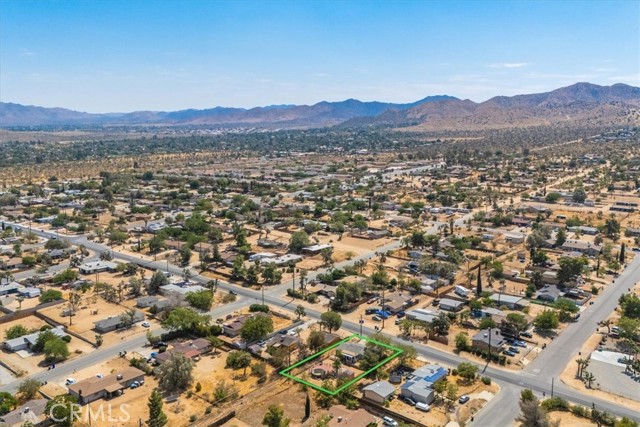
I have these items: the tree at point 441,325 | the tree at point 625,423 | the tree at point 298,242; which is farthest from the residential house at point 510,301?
the tree at point 298,242

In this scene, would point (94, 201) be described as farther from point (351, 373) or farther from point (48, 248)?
point (351, 373)

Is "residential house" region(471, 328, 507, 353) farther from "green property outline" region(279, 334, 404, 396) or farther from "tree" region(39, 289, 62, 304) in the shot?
"tree" region(39, 289, 62, 304)

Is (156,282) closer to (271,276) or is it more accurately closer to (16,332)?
(271,276)

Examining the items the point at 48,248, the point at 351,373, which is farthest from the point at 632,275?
the point at 48,248

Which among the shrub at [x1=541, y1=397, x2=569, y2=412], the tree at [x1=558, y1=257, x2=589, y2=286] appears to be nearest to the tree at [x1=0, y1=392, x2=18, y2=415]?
the shrub at [x1=541, y1=397, x2=569, y2=412]

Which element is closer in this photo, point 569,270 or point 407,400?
point 407,400

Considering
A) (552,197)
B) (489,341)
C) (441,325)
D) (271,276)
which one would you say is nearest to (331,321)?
(441,325)
